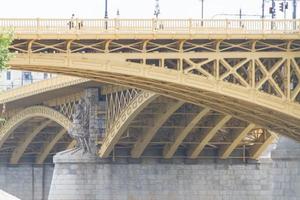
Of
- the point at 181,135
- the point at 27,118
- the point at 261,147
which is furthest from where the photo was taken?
the point at 27,118

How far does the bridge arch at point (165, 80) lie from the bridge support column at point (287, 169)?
795 cm

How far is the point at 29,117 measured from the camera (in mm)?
101375

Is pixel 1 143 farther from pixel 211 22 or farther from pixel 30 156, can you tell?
pixel 211 22

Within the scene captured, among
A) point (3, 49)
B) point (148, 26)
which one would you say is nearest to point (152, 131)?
point (148, 26)

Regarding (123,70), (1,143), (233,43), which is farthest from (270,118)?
(1,143)

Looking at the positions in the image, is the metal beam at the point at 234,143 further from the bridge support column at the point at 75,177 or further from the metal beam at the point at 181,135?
the bridge support column at the point at 75,177

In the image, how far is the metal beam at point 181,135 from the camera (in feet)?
256

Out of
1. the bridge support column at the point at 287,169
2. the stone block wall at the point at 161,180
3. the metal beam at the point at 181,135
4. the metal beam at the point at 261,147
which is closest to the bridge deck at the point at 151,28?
the bridge support column at the point at 287,169

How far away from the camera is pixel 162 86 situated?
6097 centimetres

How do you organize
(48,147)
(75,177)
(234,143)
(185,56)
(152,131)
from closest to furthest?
(185,56), (152,131), (234,143), (75,177), (48,147)

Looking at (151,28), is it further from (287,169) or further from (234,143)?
(234,143)

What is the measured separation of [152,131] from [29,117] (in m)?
21.9

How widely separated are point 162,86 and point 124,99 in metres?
17.5

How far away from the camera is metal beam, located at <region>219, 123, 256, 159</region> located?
80988 millimetres
